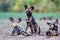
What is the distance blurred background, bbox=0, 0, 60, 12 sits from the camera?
9.34 m

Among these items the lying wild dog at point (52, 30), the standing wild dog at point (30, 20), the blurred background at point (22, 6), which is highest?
the blurred background at point (22, 6)

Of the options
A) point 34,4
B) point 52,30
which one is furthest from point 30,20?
point 34,4

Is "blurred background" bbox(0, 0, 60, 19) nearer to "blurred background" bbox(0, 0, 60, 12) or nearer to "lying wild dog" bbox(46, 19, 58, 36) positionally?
"blurred background" bbox(0, 0, 60, 12)

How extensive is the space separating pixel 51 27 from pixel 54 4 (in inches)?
215

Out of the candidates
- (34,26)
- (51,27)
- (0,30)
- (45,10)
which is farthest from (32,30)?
(45,10)

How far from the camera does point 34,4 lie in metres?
9.51

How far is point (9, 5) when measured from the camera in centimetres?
956

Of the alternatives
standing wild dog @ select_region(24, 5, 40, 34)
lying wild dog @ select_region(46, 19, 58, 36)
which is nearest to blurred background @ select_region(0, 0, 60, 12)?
standing wild dog @ select_region(24, 5, 40, 34)

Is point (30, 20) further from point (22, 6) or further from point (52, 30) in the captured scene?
point (22, 6)

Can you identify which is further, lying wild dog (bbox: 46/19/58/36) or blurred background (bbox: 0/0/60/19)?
blurred background (bbox: 0/0/60/19)

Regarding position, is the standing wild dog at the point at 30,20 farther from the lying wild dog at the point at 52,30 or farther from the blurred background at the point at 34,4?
the blurred background at the point at 34,4

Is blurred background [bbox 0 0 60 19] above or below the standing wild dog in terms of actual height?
above

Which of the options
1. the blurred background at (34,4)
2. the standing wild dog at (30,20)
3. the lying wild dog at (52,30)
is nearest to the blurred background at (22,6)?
the blurred background at (34,4)

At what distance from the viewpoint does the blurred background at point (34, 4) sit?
934 cm
